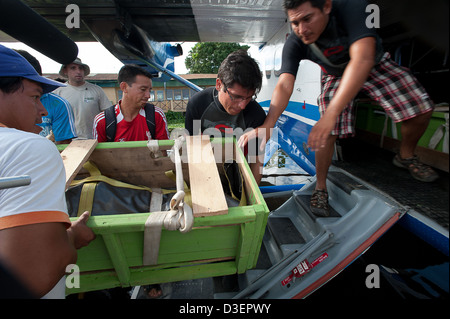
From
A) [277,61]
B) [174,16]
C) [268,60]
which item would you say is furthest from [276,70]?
[174,16]

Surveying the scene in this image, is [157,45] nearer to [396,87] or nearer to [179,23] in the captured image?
[179,23]

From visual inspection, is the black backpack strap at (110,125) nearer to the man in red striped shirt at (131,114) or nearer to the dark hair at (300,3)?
the man in red striped shirt at (131,114)

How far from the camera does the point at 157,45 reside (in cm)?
650

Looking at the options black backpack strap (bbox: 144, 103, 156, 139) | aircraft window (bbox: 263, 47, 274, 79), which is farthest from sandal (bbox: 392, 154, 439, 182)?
aircraft window (bbox: 263, 47, 274, 79)

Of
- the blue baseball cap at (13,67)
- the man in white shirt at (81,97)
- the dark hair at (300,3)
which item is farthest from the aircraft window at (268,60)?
the blue baseball cap at (13,67)

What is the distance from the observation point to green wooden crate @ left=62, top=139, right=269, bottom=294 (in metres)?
1.05

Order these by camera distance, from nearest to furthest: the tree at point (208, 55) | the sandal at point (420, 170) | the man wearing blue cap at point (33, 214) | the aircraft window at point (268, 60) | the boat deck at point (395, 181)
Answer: the man wearing blue cap at point (33, 214)
the boat deck at point (395, 181)
the sandal at point (420, 170)
the aircraft window at point (268, 60)
the tree at point (208, 55)

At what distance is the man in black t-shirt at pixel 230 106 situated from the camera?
203 cm

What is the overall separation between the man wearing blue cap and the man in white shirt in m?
2.98

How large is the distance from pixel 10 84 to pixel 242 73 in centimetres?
156

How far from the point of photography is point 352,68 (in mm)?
1233

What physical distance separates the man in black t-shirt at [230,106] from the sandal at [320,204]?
0.66m

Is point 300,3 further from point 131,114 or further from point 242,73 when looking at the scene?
point 131,114

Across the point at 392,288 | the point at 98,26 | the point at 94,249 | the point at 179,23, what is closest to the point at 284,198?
the point at 392,288
